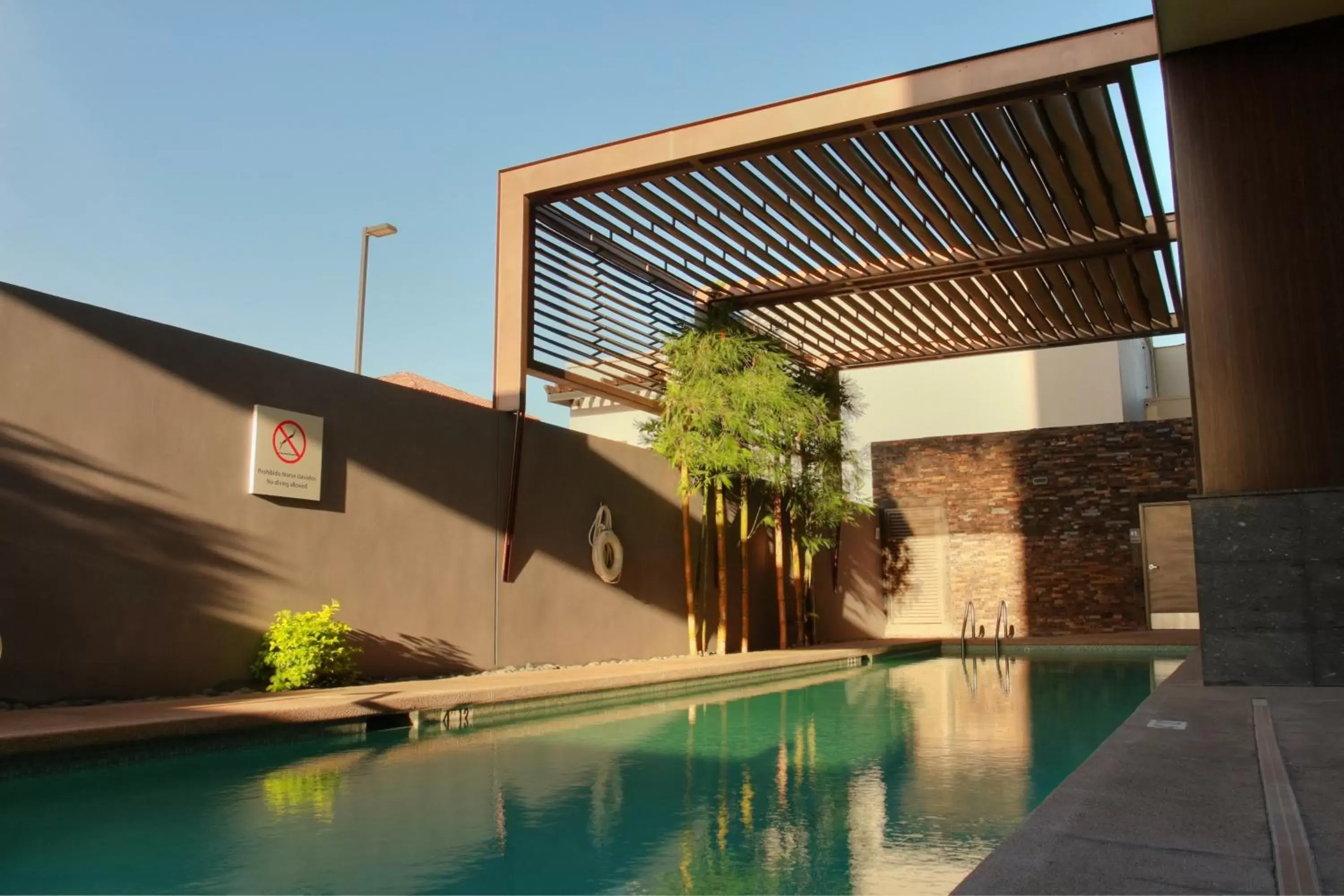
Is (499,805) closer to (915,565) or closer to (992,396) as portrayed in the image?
(915,565)

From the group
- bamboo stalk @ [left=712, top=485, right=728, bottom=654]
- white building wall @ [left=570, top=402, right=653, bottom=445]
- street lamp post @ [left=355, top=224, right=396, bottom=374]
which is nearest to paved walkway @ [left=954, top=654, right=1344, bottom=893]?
bamboo stalk @ [left=712, top=485, right=728, bottom=654]

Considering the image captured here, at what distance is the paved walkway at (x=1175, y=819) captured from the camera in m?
1.87

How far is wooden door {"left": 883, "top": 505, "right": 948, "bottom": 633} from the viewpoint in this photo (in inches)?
607

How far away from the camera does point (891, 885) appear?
2.85 meters

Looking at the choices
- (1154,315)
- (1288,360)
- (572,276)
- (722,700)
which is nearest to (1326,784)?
(1288,360)

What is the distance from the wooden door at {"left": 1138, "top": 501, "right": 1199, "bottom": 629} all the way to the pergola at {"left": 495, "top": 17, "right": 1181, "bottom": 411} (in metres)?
2.61

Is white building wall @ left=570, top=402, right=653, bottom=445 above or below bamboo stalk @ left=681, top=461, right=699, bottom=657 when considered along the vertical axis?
above

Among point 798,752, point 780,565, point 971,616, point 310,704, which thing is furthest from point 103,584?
point 971,616

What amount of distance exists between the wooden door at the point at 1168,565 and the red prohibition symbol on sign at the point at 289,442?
11093 millimetres

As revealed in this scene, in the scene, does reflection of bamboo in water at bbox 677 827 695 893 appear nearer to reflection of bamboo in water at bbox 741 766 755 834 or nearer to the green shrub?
reflection of bamboo in water at bbox 741 766 755 834

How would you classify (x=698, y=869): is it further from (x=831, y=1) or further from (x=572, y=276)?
(x=831, y=1)

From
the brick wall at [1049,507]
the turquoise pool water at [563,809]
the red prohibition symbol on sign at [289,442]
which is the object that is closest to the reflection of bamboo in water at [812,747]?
the turquoise pool water at [563,809]

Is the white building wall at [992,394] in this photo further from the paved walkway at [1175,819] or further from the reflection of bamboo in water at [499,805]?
the paved walkway at [1175,819]

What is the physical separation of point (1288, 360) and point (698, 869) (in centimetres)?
431
